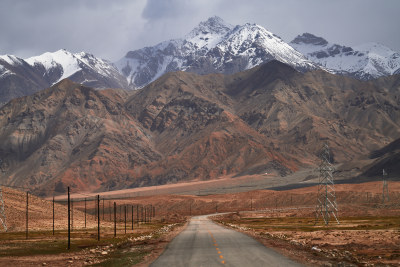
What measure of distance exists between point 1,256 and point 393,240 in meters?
35.4

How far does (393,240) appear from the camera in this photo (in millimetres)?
50719

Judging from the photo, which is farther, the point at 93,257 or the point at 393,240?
the point at 393,240

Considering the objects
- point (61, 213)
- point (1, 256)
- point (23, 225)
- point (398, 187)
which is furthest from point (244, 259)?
point (398, 187)

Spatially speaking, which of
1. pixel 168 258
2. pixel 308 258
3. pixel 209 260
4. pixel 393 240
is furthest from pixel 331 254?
pixel 393 240

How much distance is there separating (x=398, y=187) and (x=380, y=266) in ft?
572

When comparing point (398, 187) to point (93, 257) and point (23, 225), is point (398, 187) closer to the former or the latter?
point (23, 225)

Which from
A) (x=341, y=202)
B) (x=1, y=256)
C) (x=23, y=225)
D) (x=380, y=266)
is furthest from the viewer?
(x=341, y=202)

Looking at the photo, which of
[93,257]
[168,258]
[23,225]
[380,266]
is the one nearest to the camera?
[380,266]

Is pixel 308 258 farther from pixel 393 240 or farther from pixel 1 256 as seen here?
pixel 1 256

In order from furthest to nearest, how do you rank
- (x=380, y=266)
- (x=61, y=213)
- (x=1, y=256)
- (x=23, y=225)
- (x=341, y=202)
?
(x=341, y=202)
(x=61, y=213)
(x=23, y=225)
(x=1, y=256)
(x=380, y=266)

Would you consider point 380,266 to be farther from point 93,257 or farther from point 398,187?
point 398,187

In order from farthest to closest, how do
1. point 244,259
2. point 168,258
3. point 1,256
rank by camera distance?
point 1,256 < point 168,258 < point 244,259

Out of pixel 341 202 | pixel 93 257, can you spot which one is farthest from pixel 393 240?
pixel 341 202

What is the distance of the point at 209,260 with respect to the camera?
34406 mm
